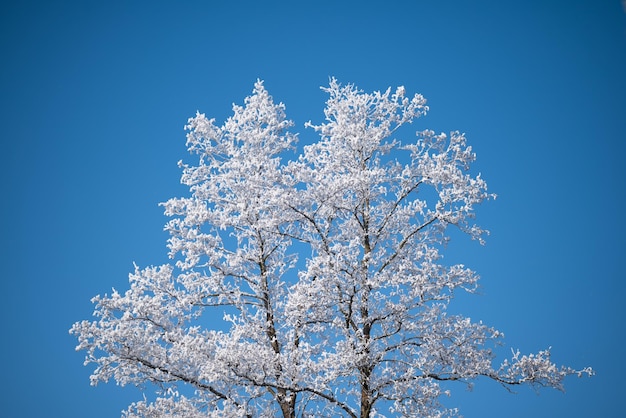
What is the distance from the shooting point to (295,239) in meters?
10.3

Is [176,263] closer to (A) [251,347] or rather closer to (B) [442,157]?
(A) [251,347]

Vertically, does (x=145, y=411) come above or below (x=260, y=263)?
below

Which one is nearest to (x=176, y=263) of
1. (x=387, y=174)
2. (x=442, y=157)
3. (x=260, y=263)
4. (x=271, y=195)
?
(x=260, y=263)

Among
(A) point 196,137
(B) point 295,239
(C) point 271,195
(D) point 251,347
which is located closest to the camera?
(D) point 251,347

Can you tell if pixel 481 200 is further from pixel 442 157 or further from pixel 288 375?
pixel 288 375

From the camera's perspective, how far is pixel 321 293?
9.12 metres

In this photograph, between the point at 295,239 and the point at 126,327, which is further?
the point at 295,239

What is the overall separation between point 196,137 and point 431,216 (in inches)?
160

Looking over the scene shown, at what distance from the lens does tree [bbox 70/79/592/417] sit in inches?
363

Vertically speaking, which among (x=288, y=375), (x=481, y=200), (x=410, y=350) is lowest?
(x=288, y=375)

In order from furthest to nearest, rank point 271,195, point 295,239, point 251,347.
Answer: point 295,239, point 271,195, point 251,347

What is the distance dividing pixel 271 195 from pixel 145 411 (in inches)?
161

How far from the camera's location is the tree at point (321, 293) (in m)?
9.22

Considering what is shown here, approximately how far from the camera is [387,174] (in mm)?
10109
